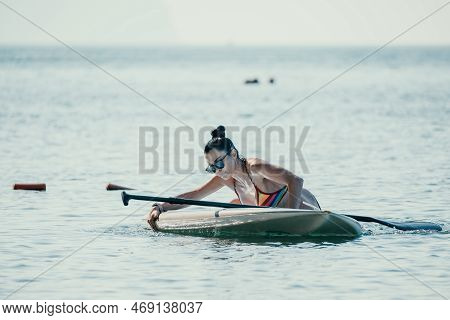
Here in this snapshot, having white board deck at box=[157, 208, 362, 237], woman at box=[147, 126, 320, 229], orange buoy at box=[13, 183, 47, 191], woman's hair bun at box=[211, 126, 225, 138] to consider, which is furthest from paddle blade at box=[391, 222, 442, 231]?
orange buoy at box=[13, 183, 47, 191]

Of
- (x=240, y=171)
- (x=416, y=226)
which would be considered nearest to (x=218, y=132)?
(x=240, y=171)

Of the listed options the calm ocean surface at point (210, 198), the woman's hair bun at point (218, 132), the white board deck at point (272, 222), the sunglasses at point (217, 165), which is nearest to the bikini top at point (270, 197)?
the white board deck at point (272, 222)

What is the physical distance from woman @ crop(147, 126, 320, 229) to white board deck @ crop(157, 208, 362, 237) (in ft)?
0.74

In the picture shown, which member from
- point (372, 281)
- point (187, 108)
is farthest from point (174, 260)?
point (187, 108)

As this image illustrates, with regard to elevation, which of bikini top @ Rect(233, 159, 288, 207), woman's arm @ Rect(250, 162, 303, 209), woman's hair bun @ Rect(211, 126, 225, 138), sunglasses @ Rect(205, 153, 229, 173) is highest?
woman's hair bun @ Rect(211, 126, 225, 138)

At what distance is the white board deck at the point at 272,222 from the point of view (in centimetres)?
1421

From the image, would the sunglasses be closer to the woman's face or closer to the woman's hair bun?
the woman's face

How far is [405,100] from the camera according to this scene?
50094 mm

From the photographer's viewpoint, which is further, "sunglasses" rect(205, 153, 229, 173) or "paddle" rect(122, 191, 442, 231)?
"paddle" rect(122, 191, 442, 231)

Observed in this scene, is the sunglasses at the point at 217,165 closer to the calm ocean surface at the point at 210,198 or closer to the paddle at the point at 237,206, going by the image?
the paddle at the point at 237,206

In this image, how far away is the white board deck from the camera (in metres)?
14.2
